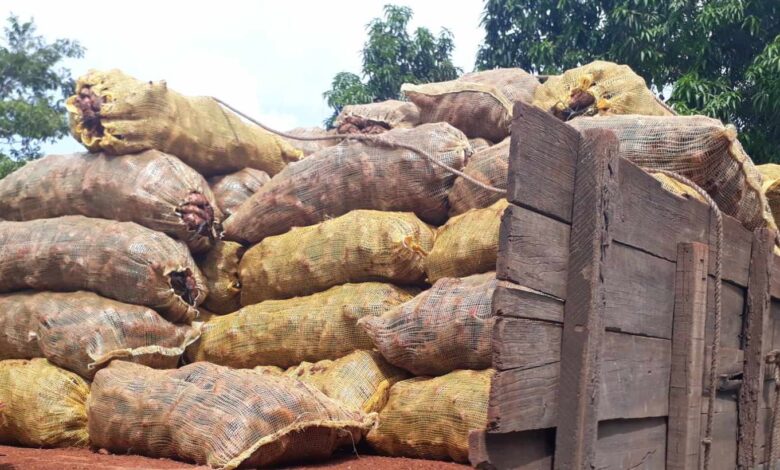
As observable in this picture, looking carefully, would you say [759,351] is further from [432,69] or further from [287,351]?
[432,69]

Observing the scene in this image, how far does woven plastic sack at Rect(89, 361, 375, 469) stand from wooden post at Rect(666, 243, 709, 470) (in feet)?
4.86

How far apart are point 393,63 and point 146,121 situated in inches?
338

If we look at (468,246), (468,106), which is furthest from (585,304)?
(468,106)

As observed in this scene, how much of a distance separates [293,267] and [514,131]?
273 centimetres

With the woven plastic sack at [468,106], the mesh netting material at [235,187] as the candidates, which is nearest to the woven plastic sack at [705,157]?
the woven plastic sack at [468,106]

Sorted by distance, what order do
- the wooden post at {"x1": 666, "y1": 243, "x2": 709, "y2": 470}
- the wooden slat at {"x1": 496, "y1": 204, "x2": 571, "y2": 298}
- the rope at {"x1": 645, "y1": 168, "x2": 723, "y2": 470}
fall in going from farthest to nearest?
1. the rope at {"x1": 645, "y1": 168, "x2": 723, "y2": 470}
2. the wooden post at {"x1": 666, "y1": 243, "x2": 709, "y2": 470}
3. the wooden slat at {"x1": 496, "y1": 204, "x2": 571, "y2": 298}

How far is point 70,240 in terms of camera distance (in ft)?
14.5

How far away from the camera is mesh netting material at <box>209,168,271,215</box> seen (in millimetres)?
4887

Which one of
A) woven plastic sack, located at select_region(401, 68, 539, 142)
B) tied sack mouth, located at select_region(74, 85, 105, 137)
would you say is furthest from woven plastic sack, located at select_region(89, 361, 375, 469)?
woven plastic sack, located at select_region(401, 68, 539, 142)

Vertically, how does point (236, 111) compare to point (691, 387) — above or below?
above

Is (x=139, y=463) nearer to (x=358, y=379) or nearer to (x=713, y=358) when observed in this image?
(x=358, y=379)

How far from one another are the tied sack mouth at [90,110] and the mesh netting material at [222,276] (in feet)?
2.98

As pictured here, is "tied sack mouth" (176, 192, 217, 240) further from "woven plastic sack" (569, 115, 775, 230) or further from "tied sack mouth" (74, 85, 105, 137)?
"woven plastic sack" (569, 115, 775, 230)

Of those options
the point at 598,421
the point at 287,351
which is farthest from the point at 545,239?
the point at 287,351
